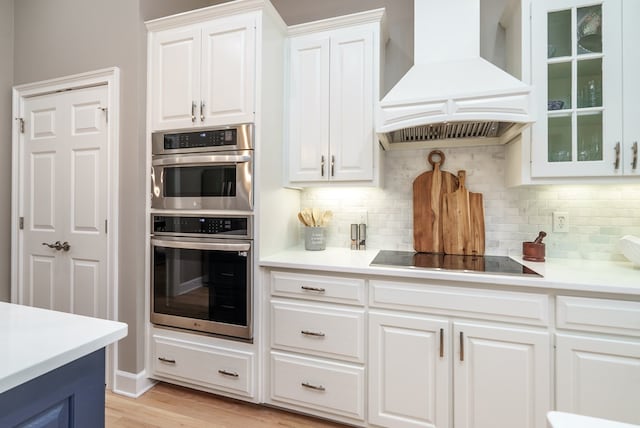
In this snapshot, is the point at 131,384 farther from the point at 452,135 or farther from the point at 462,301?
the point at 452,135

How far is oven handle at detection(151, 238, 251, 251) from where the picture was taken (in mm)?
1873

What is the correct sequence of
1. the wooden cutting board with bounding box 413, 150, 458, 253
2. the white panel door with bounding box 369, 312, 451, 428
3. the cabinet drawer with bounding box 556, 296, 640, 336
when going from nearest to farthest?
1. the cabinet drawer with bounding box 556, 296, 640, 336
2. the white panel door with bounding box 369, 312, 451, 428
3. the wooden cutting board with bounding box 413, 150, 458, 253

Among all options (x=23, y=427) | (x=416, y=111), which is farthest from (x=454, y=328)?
(x=23, y=427)

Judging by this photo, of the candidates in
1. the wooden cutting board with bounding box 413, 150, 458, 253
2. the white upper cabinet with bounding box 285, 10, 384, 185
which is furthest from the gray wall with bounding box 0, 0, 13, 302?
the wooden cutting board with bounding box 413, 150, 458, 253

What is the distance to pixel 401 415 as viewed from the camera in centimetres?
164

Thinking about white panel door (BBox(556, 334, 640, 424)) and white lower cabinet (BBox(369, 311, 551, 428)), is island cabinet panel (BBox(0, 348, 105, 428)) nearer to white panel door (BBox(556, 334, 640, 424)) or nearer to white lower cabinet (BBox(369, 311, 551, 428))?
white lower cabinet (BBox(369, 311, 551, 428))

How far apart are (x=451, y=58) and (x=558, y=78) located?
56 centimetres

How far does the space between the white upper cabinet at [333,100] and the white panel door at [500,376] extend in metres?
1.06

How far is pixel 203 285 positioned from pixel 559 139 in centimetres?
218

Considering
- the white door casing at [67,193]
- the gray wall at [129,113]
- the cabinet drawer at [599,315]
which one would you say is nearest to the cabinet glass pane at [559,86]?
the cabinet drawer at [599,315]

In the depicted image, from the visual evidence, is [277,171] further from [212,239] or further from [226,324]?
[226,324]

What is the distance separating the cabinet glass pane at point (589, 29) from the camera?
164 cm

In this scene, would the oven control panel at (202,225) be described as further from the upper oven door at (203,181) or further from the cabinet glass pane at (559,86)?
the cabinet glass pane at (559,86)

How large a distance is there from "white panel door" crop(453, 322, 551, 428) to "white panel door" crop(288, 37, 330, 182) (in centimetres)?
127
